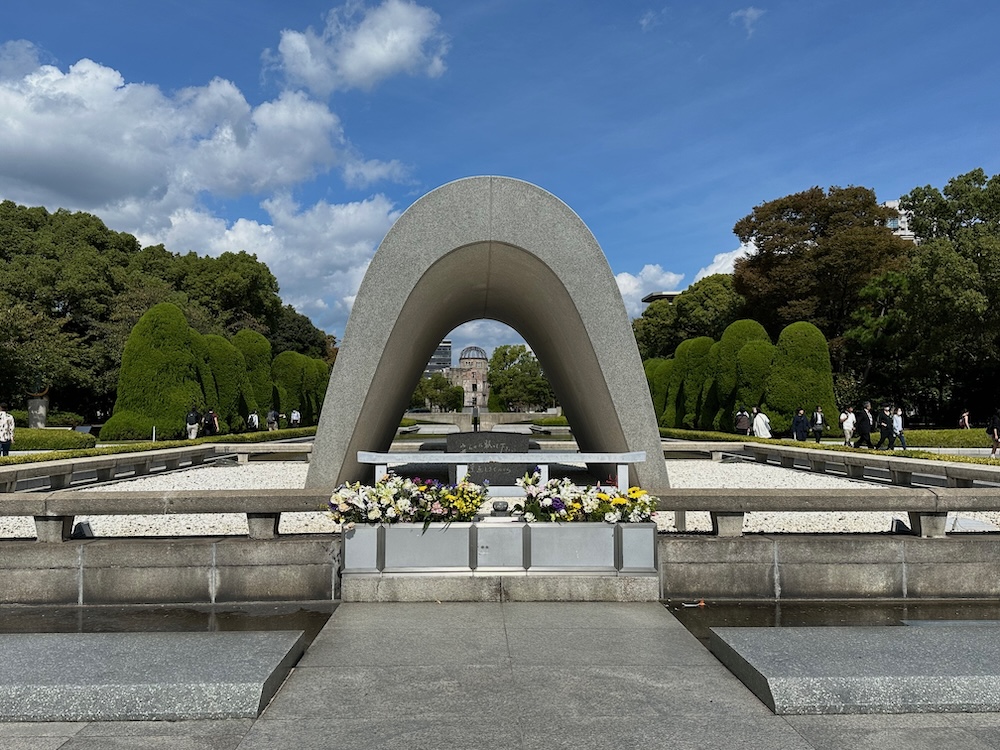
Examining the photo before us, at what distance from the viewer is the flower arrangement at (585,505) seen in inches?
225

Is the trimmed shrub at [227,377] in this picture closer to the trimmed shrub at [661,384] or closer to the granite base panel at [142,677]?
the trimmed shrub at [661,384]

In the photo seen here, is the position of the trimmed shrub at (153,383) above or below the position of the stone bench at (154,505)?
above

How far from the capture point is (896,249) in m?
36.6

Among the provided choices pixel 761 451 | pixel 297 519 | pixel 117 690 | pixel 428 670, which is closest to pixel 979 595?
pixel 428 670

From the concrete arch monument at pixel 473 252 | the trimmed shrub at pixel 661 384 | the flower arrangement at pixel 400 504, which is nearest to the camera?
the flower arrangement at pixel 400 504

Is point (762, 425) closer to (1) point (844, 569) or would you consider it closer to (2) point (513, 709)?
(1) point (844, 569)

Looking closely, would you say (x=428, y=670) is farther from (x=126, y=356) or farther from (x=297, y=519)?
(x=126, y=356)

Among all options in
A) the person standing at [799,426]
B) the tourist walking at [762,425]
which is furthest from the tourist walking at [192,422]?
the person standing at [799,426]

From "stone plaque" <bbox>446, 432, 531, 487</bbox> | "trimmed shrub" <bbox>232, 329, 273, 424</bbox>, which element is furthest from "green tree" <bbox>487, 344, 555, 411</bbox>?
"stone plaque" <bbox>446, 432, 531, 487</bbox>

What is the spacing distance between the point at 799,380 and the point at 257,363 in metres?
22.6

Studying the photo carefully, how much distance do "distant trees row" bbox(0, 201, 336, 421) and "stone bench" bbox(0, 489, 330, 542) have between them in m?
27.4

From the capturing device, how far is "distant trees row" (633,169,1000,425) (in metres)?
28.2

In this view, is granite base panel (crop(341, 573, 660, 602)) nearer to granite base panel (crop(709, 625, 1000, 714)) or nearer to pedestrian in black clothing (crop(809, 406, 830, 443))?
granite base panel (crop(709, 625, 1000, 714))

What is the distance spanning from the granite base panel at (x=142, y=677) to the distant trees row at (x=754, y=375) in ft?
65.5
